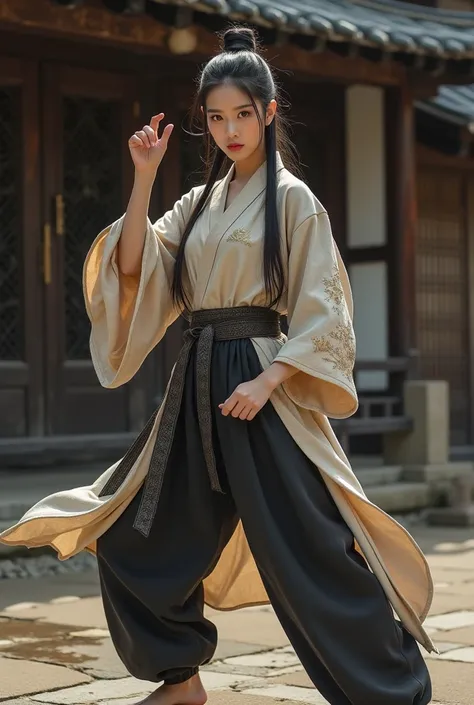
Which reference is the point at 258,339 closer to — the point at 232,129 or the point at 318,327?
the point at 318,327

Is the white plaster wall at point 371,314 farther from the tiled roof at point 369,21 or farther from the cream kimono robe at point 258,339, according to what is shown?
the cream kimono robe at point 258,339

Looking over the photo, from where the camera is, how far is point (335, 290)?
3609 millimetres

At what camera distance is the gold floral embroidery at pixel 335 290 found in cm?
359

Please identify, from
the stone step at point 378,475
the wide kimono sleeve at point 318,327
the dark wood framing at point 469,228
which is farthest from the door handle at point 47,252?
the wide kimono sleeve at point 318,327

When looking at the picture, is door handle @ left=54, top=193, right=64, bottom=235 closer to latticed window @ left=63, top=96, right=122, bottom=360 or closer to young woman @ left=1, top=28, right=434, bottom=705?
latticed window @ left=63, top=96, right=122, bottom=360

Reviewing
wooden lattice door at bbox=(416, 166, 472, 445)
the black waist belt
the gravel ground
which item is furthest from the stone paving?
wooden lattice door at bbox=(416, 166, 472, 445)

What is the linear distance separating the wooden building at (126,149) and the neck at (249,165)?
3.33 meters

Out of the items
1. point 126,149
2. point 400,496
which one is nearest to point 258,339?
point 126,149

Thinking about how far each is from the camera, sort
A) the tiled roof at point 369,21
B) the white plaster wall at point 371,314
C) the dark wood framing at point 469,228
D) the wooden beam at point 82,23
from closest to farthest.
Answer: the wooden beam at point 82,23 → the tiled roof at point 369,21 → the white plaster wall at point 371,314 → the dark wood framing at point 469,228

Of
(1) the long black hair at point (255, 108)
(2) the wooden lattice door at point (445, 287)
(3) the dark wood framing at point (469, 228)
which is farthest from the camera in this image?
(3) the dark wood framing at point (469, 228)

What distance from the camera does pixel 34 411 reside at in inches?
325

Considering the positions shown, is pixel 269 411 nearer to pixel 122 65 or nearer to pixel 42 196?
pixel 42 196

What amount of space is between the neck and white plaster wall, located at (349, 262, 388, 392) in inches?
238

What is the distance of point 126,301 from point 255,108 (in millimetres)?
655
